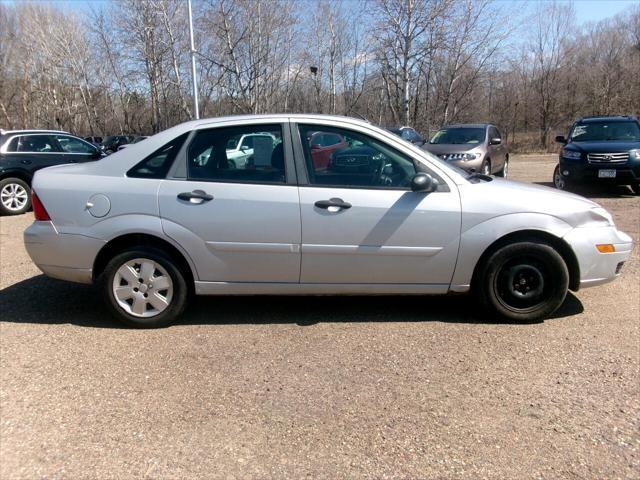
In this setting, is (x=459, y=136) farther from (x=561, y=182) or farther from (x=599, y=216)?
(x=599, y=216)

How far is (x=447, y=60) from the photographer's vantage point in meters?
30.8

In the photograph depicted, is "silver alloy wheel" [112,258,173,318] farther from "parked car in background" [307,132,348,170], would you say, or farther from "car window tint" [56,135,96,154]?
"car window tint" [56,135,96,154]

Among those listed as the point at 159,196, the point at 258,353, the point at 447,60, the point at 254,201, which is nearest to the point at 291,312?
the point at 258,353

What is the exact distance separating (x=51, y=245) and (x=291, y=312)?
207cm

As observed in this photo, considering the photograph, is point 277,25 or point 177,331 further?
point 277,25

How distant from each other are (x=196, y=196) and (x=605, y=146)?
393 inches

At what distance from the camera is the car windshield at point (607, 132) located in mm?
11344

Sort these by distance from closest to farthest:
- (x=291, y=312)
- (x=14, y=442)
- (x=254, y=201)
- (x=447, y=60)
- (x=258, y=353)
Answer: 1. (x=14, y=442)
2. (x=258, y=353)
3. (x=254, y=201)
4. (x=291, y=312)
5. (x=447, y=60)

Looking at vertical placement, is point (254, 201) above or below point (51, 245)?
above

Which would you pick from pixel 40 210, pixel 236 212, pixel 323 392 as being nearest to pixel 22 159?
pixel 40 210

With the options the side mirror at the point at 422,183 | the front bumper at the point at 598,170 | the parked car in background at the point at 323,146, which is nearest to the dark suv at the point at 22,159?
the parked car in background at the point at 323,146

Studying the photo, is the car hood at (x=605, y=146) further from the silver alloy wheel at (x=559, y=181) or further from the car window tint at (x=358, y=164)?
the car window tint at (x=358, y=164)

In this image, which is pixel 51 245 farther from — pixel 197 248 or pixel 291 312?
pixel 291 312

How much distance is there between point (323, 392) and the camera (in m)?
3.11
